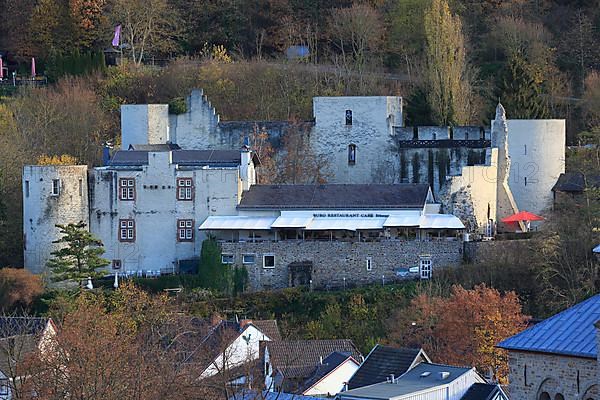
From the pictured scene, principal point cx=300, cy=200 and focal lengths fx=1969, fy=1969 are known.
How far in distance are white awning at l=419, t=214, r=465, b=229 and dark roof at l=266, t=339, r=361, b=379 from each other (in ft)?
25.1

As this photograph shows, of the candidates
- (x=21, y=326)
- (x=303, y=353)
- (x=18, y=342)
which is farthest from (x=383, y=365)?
(x=21, y=326)

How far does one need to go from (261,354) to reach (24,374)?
25.8 ft

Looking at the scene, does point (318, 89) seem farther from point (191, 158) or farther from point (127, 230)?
point (127, 230)

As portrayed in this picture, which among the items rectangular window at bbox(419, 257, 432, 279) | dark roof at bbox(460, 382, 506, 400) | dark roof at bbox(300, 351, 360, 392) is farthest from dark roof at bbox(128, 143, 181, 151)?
dark roof at bbox(460, 382, 506, 400)

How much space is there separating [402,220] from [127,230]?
8899 millimetres

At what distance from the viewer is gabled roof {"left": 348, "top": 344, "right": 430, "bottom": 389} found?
46656 millimetres

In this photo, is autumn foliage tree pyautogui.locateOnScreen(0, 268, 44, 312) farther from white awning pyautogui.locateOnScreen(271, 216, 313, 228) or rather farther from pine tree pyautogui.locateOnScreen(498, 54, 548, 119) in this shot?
pine tree pyautogui.locateOnScreen(498, 54, 548, 119)

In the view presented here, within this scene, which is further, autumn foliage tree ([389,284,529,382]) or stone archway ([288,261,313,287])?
Result: stone archway ([288,261,313,287])

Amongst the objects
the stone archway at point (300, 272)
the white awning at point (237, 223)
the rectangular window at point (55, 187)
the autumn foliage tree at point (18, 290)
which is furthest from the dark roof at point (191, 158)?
the autumn foliage tree at point (18, 290)

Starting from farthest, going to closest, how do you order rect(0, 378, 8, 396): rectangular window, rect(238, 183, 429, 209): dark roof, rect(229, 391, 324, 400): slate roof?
rect(238, 183, 429, 209): dark roof, rect(0, 378, 8, 396): rectangular window, rect(229, 391, 324, 400): slate roof

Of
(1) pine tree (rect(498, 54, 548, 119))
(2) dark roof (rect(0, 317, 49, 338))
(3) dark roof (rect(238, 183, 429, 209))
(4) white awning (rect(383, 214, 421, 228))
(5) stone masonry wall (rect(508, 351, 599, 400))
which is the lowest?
(2) dark roof (rect(0, 317, 49, 338))

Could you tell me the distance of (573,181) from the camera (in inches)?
2625

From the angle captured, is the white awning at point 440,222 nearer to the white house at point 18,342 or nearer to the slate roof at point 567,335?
the white house at point 18,342

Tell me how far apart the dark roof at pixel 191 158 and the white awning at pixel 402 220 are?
5696 mm
